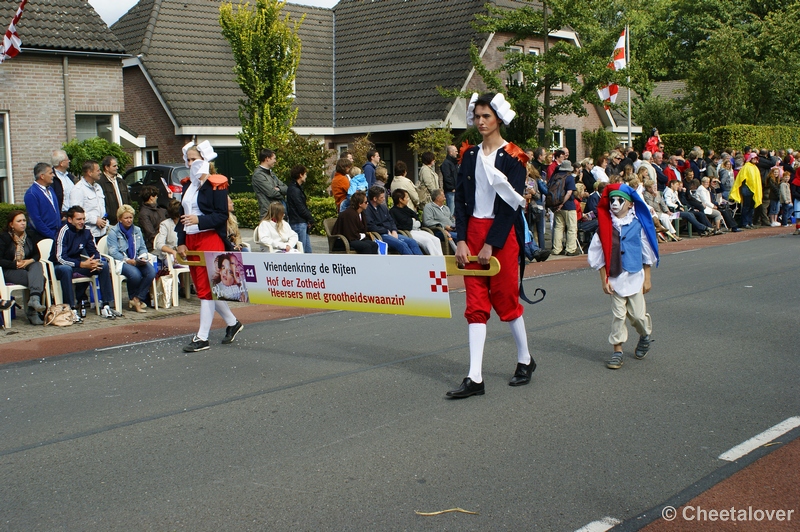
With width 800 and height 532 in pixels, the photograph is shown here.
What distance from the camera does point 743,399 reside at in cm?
655

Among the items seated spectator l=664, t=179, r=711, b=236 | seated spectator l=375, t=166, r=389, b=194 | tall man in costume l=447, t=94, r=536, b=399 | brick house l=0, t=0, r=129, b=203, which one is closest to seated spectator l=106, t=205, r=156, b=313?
seated spectator l=375, t=166, r=389, b=194

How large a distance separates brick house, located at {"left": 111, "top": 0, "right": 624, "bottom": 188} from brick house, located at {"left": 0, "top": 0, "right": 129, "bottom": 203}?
22.1ft

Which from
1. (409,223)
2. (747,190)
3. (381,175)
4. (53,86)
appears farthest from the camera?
(747,190)

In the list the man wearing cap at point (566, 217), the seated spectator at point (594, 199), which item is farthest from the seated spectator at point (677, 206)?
the man wearing cap at point (566, 217)

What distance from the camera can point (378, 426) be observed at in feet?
19.8

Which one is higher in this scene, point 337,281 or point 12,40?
point 12,40

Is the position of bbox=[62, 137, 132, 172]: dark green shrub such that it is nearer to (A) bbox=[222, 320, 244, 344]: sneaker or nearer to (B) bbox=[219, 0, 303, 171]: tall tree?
(B) bbox=[219, 0, 303, 171]: tall tree

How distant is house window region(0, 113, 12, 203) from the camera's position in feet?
60.6

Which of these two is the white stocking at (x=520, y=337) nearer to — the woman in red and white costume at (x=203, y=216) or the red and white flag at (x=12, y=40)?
the woman in red and white costume at (x=203, y=216)

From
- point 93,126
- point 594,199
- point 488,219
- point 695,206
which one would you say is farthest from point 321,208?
point 488,219

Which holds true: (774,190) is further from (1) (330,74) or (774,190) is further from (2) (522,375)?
(2) (522,375)

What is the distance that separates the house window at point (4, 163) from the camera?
60.6 ft

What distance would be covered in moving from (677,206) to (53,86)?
1508 cm

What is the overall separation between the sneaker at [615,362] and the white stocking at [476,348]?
150 cm
